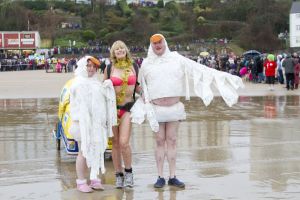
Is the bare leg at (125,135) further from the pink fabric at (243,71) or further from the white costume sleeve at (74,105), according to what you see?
the pink fabric at (243,71)

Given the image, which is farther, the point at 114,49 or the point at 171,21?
the point at 171,21

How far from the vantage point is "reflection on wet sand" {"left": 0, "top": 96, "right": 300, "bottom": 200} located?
313 inches

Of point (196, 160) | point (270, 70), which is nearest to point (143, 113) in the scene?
point (196, 160)

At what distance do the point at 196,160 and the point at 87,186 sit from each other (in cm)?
246

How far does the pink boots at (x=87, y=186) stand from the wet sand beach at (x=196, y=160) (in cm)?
9

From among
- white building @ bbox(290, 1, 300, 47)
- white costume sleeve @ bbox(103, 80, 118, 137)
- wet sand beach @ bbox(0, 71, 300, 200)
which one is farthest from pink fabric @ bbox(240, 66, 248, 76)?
white building @ bbox(290, 1, 300, 47)

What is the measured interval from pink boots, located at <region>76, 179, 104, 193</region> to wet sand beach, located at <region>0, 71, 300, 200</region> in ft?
0.31

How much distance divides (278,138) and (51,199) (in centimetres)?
566

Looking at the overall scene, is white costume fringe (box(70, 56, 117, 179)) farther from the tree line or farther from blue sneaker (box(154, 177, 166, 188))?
the tree line

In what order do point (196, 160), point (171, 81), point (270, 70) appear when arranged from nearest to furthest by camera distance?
point (171, 81), point (196, 160), point (270, 70)

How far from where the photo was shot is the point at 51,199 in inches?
303

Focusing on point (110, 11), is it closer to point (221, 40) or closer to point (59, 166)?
point (221, 40)

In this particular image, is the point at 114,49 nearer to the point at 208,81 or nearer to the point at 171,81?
the point at 171,81

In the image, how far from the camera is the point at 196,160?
1002 centimetres
